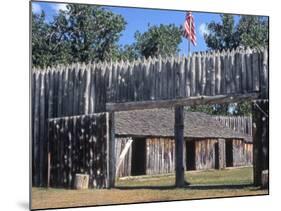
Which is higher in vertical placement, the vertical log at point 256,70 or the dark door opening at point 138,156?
the vertical log at point 256,70

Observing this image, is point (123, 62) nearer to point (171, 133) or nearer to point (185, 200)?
point (171, 133)

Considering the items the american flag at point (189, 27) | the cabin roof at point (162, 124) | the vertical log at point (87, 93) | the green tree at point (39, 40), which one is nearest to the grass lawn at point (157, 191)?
the cabin roof at point (162, 124)

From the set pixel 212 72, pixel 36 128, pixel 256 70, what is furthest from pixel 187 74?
pixel 36 128

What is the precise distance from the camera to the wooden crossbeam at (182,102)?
859 cm

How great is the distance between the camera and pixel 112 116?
857cm

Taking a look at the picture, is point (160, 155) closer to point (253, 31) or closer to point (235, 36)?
point (235, 36)

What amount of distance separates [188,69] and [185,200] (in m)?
1.61

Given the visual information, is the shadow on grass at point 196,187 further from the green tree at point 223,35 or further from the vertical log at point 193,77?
the green tree at point 223,35

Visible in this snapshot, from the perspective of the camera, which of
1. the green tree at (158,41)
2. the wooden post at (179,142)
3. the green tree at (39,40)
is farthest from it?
the wooden post at (179,142)

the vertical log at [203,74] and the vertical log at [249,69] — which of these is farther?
the vertical log at [249,69]

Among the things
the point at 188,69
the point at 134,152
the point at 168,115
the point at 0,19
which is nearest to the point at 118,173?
the point at 134,152

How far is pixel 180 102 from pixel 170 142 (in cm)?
50

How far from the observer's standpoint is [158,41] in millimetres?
8727

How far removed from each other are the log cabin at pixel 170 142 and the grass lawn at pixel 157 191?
→ 99 millimetres
